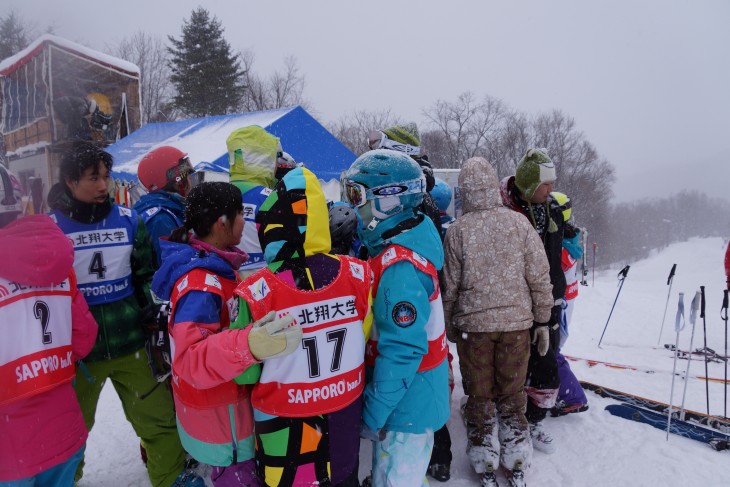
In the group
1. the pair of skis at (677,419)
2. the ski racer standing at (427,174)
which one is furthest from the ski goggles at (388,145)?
the pair of skis at (677,419)

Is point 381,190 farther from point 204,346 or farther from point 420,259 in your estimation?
point 204,346

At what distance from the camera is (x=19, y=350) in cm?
186

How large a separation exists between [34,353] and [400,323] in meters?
1.70

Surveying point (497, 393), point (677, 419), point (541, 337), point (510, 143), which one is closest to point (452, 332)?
point (497, 393)

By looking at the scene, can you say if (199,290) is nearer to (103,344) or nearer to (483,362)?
(103,344)

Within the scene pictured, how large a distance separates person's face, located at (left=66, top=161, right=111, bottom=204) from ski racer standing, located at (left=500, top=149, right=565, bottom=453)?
3.03 metres

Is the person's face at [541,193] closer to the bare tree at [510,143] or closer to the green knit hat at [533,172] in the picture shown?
the green knit hat at [533,172]

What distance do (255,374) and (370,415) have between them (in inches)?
23.9

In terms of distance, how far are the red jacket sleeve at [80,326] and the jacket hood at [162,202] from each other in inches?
36.0

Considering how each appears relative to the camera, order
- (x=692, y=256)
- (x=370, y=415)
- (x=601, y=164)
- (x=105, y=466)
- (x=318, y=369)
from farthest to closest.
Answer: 1. (x=601, y=164)
2. (x=692, y=256)
3. (x=105, y=466)
4. (x=370, y=415)
5. (x=318, y=369)

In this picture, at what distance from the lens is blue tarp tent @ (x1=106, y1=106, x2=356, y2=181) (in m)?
9.11

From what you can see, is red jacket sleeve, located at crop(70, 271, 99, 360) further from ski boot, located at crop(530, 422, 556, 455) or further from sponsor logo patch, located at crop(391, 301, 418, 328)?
ski boot, located at crop(530, 422, 556, 455)

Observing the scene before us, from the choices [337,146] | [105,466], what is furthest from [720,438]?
[337,146]

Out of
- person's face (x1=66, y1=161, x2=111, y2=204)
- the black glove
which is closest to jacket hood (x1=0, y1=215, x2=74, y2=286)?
person's face (x1=66, y1=161, x2=111, y2=204)
